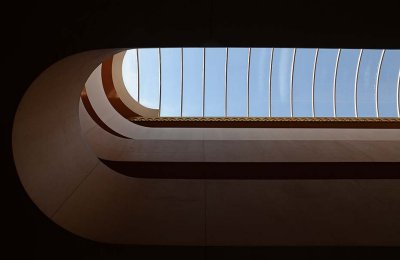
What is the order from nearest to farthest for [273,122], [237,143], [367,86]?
[237,143] → [273,122] → [367,86]

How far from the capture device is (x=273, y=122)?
12.0 meters

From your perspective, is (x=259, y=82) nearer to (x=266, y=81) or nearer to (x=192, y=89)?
(x=266, y=81)

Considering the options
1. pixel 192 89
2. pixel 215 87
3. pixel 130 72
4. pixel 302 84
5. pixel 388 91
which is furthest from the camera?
pixel 192 89

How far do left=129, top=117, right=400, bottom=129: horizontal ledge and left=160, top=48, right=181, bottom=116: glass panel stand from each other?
2.99 metres

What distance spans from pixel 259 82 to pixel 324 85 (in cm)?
280

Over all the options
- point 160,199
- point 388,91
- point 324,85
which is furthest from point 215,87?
point 160,199

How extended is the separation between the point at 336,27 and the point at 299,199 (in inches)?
150

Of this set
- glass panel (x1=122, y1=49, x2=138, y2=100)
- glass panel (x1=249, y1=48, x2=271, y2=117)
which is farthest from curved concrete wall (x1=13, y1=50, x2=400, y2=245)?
glass panel (x1=249, y1=48, x2=271, y2=117)

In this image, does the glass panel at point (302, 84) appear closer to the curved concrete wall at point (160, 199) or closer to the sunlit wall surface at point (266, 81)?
the sunlit wall surface at point (266, 81)

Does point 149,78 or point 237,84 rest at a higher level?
point 149,78

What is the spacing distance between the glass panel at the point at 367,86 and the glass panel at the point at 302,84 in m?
2.07

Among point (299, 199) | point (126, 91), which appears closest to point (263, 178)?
point (299, 199)

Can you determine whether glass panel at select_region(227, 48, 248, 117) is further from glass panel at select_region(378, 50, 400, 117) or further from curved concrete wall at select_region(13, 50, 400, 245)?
curved concrete wall at select_region(13, 50, 400, 245)

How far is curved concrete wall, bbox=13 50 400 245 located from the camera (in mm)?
5684
